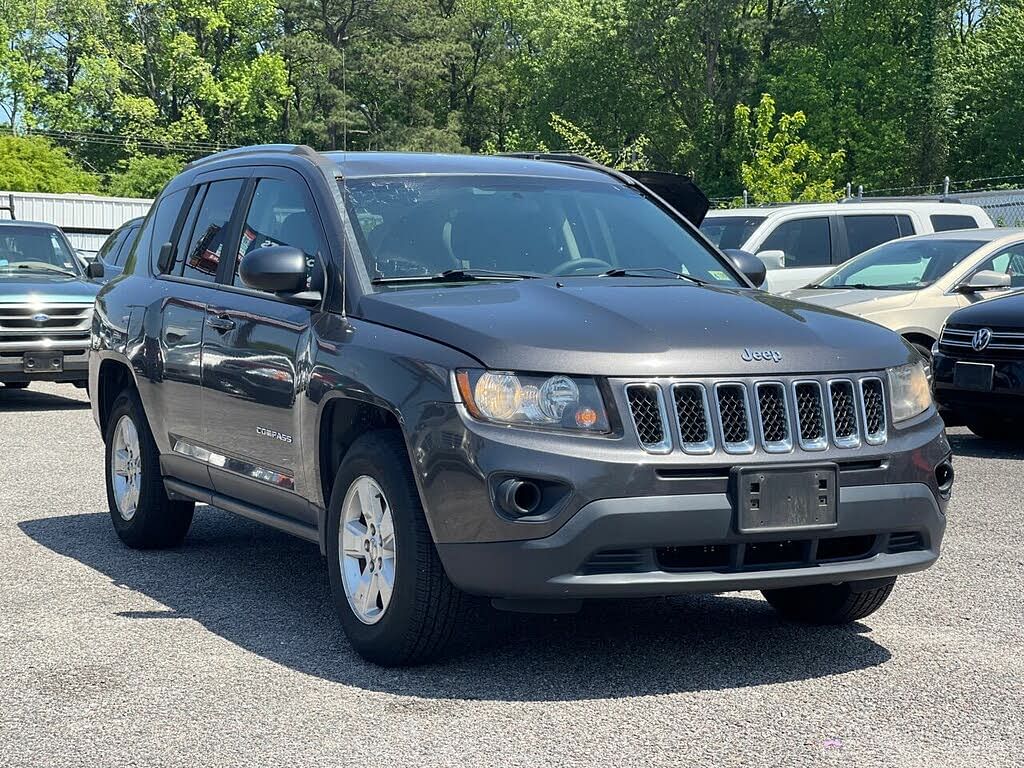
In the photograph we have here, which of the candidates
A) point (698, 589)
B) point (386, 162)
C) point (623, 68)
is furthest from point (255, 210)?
point (623, 68)

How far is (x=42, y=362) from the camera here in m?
16.1

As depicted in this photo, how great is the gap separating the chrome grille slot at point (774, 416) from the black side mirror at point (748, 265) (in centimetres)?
167

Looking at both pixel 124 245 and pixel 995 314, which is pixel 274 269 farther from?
pixel 124 245

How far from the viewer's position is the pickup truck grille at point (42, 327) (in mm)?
15977

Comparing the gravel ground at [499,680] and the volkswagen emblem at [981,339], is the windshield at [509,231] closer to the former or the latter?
the gravel ground at [499,680]

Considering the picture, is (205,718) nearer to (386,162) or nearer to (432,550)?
(432,550)

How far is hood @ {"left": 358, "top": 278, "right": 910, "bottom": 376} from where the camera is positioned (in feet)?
16.4

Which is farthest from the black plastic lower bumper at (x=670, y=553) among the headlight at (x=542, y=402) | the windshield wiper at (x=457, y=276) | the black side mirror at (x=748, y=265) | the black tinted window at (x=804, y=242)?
the black tinted window at (x=804, y=242)

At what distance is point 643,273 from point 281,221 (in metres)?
1.52

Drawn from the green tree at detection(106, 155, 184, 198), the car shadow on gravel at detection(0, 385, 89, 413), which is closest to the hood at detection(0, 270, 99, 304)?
the car shadow on gravel at detection(0, 385, 89, 413)

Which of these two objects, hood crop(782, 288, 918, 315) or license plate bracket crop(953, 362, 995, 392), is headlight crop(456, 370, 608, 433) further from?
hood crop(782, 288, 918, 315)

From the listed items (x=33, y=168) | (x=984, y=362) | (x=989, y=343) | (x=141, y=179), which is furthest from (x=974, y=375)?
(x=141, y=179)

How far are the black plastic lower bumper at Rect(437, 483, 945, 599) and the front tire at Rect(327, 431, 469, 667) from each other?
0.17m

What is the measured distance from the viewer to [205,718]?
4.86m
